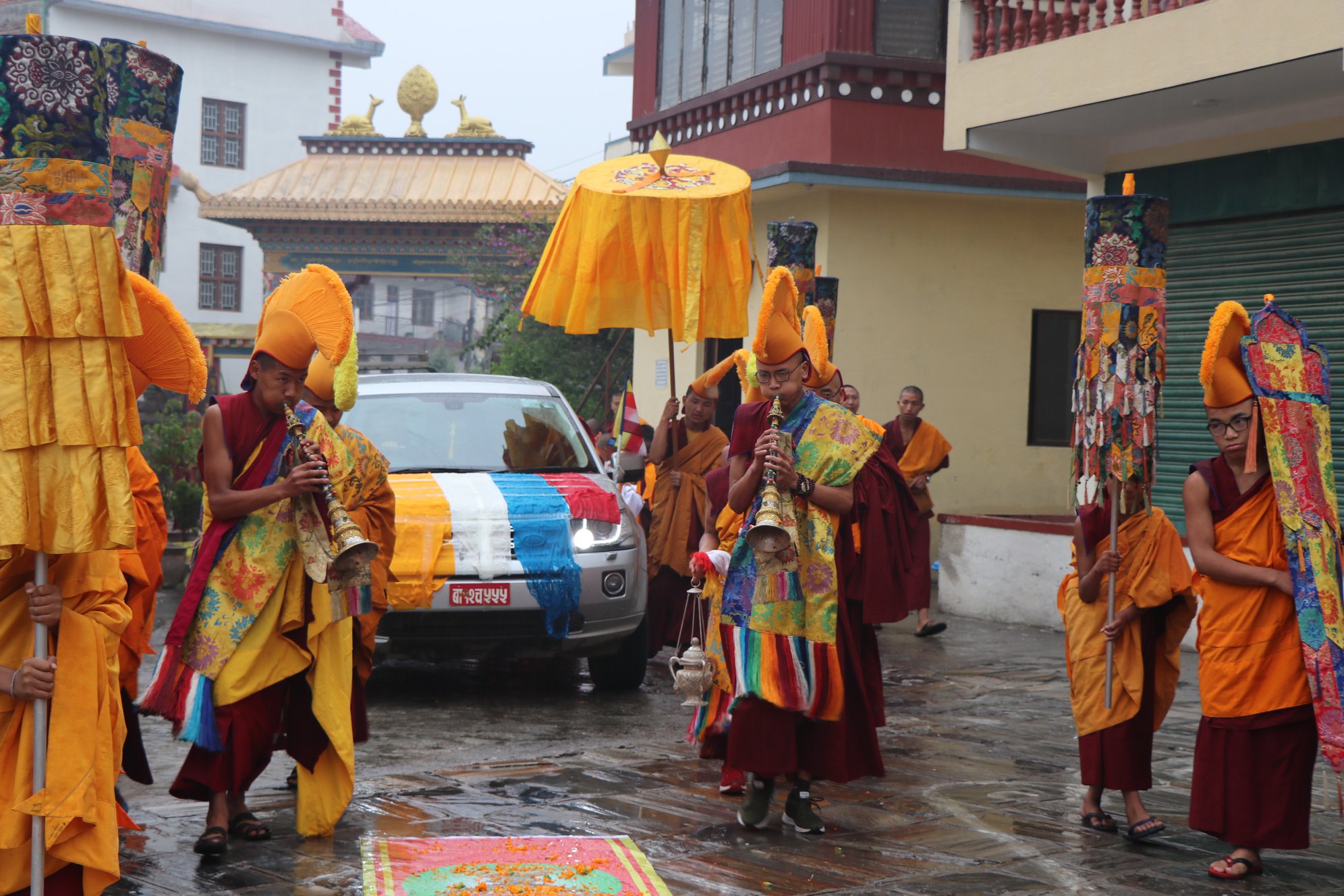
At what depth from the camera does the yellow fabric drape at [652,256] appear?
8211 mm

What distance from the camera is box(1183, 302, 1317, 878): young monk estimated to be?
200 inches

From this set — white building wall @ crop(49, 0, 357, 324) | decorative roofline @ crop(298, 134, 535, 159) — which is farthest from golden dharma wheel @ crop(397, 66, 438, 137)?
white building wall @ crop(49, 0, 357, 324)

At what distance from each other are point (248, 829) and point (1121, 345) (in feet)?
12.4

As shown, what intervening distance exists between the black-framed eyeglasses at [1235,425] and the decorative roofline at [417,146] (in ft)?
83.4

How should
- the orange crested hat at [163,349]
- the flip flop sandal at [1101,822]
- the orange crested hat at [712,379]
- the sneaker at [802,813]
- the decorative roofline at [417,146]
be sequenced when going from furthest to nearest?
1. the decorative roofline at [417,146]
2. the orange crested hat at [712,379]
3. the flip flop sandal at [1101,822]
4. the sneaker at [802,813]
5. the orange crested hat at [163,349]

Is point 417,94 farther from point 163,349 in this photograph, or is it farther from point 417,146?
point 163,349

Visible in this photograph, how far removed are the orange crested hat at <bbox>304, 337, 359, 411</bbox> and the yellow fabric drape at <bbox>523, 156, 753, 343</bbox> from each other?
2614 millimetres

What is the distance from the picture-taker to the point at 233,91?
123 feet

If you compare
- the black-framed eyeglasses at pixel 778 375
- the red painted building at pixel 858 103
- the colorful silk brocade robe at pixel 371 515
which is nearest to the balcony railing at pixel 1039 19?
the red painted building at pixel 858 103

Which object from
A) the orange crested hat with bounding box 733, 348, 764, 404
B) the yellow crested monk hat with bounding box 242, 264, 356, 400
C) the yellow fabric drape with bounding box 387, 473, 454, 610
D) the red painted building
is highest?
the red painted building

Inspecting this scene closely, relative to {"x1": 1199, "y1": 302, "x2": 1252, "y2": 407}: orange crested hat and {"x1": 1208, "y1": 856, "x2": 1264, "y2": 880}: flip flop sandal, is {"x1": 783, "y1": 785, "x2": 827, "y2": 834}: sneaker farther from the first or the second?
{"x1": 1199, "y1": 302, "x2": 1252, "y2": 407}: orange crested hat

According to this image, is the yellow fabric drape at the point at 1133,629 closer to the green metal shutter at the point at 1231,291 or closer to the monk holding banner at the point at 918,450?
the green metal shutter at the point at 1231,291

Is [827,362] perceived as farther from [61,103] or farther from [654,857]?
[61,103]

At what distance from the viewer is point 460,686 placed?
29.1 ft
